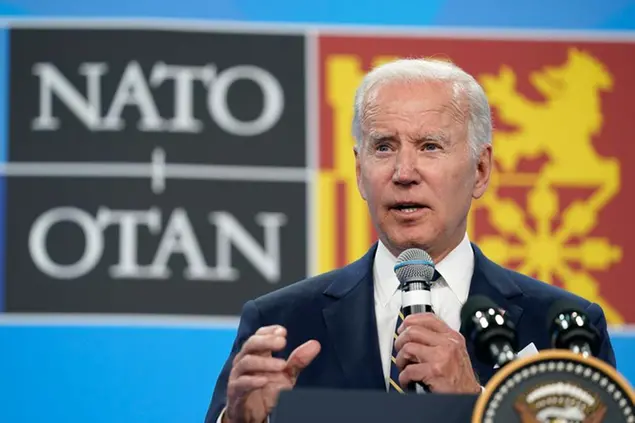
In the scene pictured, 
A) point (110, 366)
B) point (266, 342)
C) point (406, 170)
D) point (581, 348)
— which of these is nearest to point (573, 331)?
point (581, 348)

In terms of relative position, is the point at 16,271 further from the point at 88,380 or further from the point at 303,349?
the point at 303,349

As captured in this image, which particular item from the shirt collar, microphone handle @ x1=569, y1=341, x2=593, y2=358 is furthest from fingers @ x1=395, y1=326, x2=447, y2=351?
the shirt collar

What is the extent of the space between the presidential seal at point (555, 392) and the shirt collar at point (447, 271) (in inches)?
31.9

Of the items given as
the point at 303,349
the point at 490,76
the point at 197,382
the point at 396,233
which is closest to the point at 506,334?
the point at 303,349

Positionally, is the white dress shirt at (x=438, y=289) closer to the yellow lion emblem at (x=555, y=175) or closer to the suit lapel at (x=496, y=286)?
the suit lapel at (x=496, y=286)

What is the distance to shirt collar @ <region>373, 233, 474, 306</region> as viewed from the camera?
2240 millimetres

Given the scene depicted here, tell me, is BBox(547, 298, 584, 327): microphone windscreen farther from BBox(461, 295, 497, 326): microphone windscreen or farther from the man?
the man

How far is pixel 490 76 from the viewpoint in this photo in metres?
3.45

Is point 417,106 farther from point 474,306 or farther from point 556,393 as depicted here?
point 556,393

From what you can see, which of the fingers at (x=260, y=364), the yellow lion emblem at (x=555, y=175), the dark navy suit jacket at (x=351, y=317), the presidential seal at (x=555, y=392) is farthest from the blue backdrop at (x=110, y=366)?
the presidential seal at (x=555, y=392)

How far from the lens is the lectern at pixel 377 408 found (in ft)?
4.87

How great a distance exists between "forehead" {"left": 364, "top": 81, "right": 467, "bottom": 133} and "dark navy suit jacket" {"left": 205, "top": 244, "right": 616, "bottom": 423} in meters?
0.29

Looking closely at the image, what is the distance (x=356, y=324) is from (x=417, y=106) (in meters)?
0.42

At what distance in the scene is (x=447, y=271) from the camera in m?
2.25
